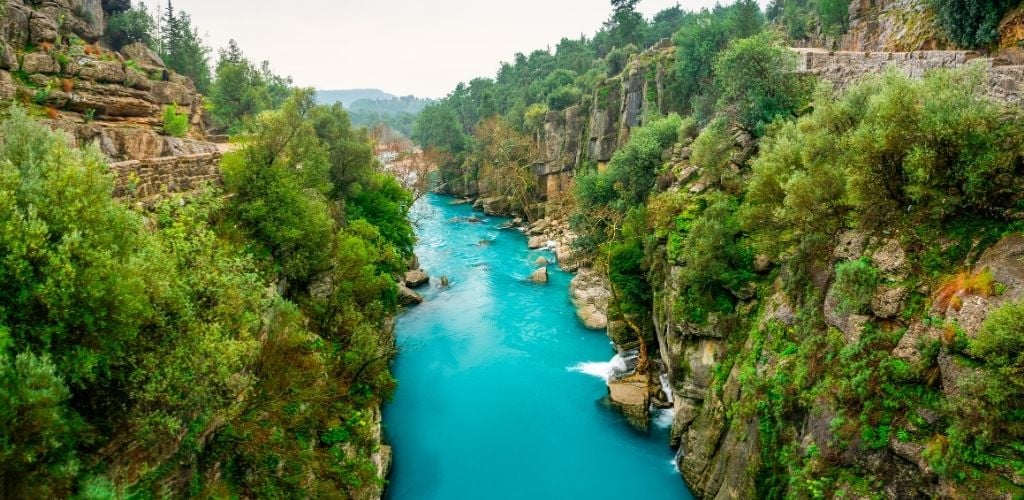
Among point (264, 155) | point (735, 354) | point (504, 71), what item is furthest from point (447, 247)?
point (504, 71)

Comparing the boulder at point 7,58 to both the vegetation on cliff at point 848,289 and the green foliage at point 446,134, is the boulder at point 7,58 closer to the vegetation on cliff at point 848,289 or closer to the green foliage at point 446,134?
Answer: the vegetation on cliff at point 848,289

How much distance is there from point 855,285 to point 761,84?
653 inches

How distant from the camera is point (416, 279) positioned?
41.5m

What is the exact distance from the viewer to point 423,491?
2100 centimetres

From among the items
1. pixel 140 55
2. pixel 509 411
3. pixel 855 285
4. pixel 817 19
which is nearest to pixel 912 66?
pixel 855 285

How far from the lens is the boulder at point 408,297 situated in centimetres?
3722

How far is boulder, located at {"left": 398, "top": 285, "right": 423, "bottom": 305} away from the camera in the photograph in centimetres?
3722

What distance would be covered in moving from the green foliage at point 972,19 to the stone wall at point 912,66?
0.76 metres

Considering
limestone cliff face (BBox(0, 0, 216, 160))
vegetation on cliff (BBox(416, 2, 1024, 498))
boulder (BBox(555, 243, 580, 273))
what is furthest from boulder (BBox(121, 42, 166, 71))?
vegetation on cliff (BBox(416, 2, 1024, 498))

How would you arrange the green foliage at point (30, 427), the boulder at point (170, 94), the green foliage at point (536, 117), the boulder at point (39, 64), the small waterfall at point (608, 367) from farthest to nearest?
1. the green foliage at point (536, 117)
2. the small waterfall at point (608, 367)
3. the boulder at point (170, 94)
4. the boulder at point (39, 64)
5. the green foliage at point (30, 427)

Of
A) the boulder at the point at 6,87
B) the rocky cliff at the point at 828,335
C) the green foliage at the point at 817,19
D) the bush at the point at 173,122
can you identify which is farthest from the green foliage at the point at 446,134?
the boulder at the point at 6,87

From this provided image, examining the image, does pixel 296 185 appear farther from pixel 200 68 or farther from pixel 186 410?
pixel 200 68

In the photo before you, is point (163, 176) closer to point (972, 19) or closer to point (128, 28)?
point (972, 19)

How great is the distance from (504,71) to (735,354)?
101 meters
